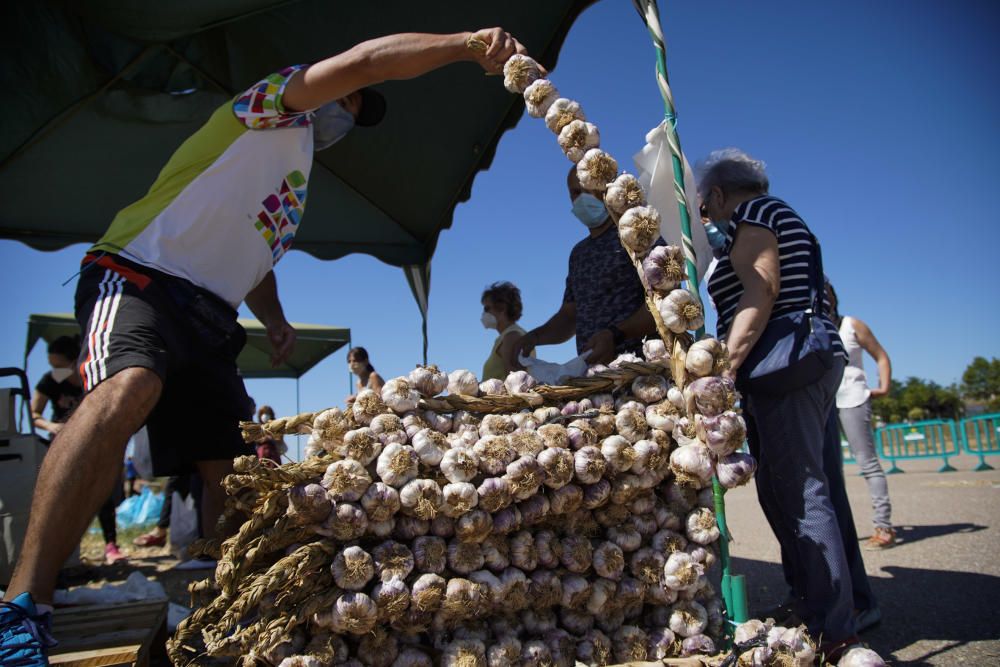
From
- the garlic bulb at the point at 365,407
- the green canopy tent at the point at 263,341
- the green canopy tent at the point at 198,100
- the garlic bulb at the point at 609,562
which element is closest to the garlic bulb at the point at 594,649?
the garlic bulb at the point at 609,562

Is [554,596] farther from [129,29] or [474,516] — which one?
[129,29]

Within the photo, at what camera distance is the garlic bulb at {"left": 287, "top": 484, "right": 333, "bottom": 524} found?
109cm

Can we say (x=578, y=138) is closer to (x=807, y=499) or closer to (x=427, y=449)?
(x=427, y=449)

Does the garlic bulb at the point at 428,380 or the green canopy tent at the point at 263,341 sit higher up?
the green canopy tent at the point at 263,341

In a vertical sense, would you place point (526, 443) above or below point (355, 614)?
above

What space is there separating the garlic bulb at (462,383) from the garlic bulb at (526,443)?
169 mm

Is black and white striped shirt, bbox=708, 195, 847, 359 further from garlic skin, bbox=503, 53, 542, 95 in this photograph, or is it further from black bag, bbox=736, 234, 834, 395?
garlic skin, bbox=503, 53, 542, 95

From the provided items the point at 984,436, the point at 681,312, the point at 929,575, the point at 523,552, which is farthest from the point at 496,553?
the point at 984,436

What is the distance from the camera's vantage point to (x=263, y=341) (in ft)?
28.8

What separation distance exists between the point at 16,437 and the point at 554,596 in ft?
8.90

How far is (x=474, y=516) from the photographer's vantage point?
46.6 inches

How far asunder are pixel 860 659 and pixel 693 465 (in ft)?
1.97

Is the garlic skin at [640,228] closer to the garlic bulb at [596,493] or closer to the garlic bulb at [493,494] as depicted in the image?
the garlic bulb at [596,493]

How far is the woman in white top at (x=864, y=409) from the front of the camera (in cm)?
347
